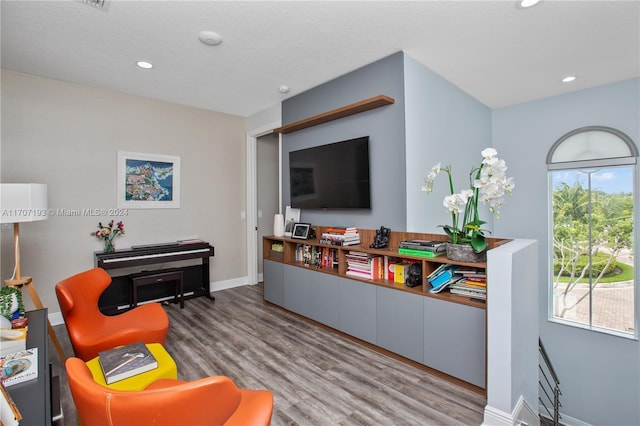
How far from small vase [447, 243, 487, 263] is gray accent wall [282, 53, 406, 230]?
691mm

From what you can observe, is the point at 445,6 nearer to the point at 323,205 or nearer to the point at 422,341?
the point at 323,205

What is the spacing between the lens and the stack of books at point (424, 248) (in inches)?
96.7

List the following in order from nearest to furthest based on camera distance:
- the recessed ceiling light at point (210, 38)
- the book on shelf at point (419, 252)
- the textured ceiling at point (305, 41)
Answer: the textured ceiling at point (305, 41), the book on shelf at point (419, 252), the recessed ceiling light at point (210, 38)

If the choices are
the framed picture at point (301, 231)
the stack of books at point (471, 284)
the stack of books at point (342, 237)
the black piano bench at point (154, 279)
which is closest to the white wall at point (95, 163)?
the black piano bench at point (154, 279)

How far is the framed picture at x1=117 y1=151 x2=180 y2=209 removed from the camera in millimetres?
3984

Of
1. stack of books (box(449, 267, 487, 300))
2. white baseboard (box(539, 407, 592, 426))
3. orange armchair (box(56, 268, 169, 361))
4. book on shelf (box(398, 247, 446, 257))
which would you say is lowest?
white baseboard (box(539, 407, 592, 426))

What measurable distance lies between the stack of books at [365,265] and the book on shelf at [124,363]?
1.82 m

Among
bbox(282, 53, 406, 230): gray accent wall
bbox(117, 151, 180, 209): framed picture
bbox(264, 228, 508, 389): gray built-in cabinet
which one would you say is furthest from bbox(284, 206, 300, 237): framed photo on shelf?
bbox(117, 151, 180, 209): framed picture

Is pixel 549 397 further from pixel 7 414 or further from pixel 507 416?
pixel 7 414

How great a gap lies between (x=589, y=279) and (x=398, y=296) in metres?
3.52

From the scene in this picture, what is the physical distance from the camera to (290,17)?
2395mm

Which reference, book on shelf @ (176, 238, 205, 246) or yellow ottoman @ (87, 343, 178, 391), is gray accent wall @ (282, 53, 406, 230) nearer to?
book on shelf @ (176, 238, 205, 246)

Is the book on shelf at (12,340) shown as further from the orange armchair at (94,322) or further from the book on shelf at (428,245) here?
the book on shelf at (428,245)

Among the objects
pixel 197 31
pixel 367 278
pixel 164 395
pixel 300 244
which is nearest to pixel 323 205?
pixel 300 244
